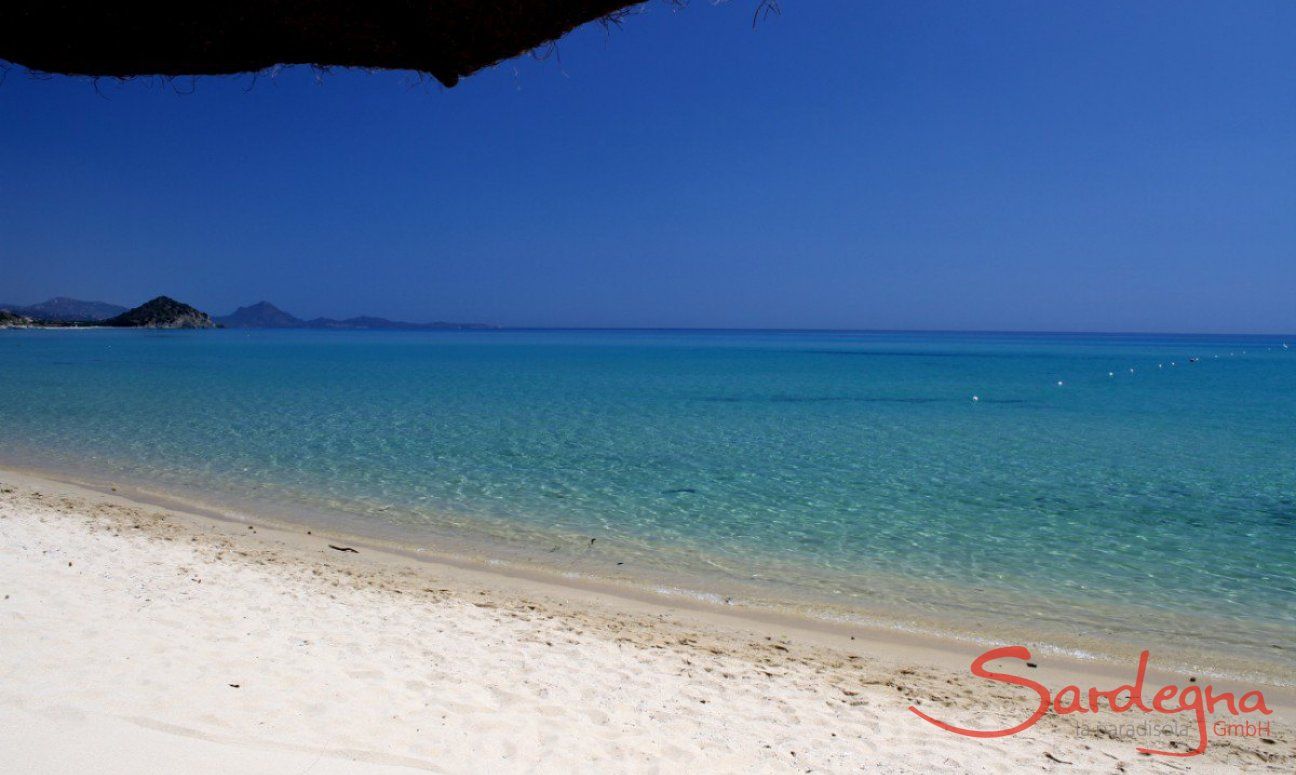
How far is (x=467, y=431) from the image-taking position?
58.4ft

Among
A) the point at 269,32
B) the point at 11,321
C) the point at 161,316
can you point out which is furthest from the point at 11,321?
the point at 269,32

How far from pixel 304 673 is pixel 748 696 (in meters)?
2.94

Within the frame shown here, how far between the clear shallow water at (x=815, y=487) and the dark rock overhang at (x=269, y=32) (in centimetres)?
628

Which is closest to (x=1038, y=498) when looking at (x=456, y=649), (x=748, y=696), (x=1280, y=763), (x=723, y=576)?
(x=723, y=576)

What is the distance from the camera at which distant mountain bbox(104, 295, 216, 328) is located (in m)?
162

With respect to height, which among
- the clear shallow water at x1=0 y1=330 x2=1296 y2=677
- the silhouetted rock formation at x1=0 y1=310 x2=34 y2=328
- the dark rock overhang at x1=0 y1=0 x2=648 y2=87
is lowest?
the clear shallow water at x1=0 y1=330 x2=1296 y2=677

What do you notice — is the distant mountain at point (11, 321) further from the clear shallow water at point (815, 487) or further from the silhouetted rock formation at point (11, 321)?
the clear shallow water at point (815, 487)

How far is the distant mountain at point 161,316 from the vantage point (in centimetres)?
16175

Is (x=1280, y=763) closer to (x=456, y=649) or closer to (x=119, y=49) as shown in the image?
(x=456, y=649)

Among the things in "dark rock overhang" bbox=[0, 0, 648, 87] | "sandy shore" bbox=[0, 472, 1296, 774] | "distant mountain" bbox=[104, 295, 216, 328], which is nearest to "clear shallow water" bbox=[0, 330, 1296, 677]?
"sandy shore" bbox=[0, 472, 1296, 774]

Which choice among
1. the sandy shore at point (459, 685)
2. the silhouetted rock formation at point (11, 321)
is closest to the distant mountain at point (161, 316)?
the silhouetted rock formation at point (11, 321)

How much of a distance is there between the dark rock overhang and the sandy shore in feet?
9.19

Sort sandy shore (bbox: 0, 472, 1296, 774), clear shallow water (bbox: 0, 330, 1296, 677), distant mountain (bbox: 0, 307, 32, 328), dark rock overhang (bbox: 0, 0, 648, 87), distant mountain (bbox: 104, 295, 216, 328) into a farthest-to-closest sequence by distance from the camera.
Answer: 1. distant mountain (bbox: 104, 295, 216, 328)
2. distant mountain (bbox: 0, 307, 32, 328)
3. clear shallow water (bbox: 0, 330, 1296, 677)
4. sandy shore (bbox: 0, 472, 1296, 774)
5. dark rock overhang (bbox: 0, 0, 648, 87)

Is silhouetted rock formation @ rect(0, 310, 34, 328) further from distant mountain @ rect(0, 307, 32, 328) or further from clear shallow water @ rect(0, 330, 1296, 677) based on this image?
clear shallow water @ rect(0, 330, 1296, 677)
